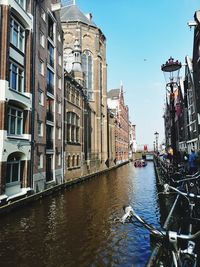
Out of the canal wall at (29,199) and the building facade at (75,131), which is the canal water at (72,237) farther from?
the building facade at (75,131)

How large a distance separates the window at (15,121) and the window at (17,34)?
4926 millimetres

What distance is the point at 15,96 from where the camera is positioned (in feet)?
57.6

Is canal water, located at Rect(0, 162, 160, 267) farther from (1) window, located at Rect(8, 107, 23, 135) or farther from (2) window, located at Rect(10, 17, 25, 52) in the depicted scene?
(2) window, located at Rect(10, 17, 25, 52)

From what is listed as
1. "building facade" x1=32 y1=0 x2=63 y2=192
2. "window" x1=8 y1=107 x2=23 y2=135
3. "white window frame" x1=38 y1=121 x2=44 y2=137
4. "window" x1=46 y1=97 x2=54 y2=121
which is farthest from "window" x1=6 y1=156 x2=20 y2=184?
"window" x1=46 y1=97 x2=54 y2=121

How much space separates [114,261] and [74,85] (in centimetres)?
3041

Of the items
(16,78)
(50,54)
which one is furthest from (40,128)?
(50,54)

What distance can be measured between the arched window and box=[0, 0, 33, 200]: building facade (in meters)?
29.8

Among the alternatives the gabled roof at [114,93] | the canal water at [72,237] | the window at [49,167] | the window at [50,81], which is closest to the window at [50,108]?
the window at [50,81]

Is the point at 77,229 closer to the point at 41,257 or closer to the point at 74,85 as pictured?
the point at 41,257

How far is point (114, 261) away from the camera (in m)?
8.40

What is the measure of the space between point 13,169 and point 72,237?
918cm

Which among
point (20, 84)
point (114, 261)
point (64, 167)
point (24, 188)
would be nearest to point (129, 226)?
point (114, 261)

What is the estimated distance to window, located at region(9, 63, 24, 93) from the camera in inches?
696

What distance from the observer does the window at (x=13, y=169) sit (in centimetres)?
1758
